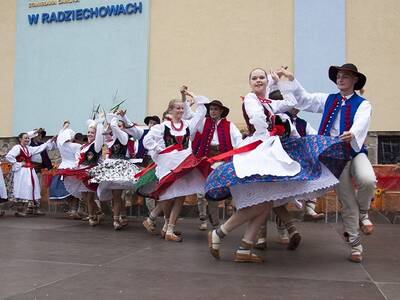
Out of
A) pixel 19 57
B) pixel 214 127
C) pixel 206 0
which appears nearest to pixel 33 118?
pixel 19 57

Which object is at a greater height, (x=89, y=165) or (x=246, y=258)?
(x=89, y=165)

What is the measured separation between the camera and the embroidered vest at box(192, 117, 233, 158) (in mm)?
5695

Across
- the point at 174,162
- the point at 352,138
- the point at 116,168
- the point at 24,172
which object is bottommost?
the point at 24,172

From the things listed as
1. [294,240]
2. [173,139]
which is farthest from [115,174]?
[294,240]

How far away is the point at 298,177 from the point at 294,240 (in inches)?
50.1

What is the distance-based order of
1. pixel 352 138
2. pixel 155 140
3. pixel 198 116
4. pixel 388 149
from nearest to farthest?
1. pixel 352 138
2. pixel 198 116
3. pixel 155 140
4. pixel 388 149

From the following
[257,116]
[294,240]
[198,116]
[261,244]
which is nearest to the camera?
[257,116]

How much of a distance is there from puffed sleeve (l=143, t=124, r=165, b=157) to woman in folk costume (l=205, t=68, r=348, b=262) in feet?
5.33

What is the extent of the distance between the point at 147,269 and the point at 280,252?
Result: 160 cm

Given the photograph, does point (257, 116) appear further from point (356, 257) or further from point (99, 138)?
point (99, 138)

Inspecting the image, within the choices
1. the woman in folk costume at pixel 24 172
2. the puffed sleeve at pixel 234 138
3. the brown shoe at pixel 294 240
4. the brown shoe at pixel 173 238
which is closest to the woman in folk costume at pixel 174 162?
the brown shoe at pixel 173 238

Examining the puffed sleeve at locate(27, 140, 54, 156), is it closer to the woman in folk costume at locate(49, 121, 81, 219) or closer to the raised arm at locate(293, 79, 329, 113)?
the woman in folk costume at locate(49, 121, 81, 219)

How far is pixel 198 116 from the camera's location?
5.62m

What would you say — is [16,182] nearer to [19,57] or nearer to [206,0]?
[19,57]
